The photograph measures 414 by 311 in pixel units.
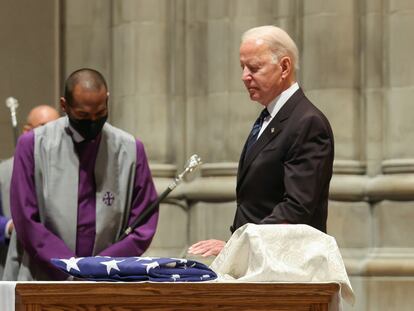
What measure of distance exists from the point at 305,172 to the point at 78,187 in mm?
1537

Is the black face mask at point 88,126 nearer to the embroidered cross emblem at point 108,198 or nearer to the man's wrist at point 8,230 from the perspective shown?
the embroidered cross emblem at point 108,198

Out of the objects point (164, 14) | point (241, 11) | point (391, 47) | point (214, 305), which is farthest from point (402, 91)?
point (214, 305)

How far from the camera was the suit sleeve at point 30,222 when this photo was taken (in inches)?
250

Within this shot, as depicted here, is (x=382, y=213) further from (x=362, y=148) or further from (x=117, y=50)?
(x=117, y=50)

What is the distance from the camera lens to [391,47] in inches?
386

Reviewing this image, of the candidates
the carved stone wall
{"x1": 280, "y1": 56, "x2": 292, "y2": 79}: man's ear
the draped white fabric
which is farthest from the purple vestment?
the carved stone wall

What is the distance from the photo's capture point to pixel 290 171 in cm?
549

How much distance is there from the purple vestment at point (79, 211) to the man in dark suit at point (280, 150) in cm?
85

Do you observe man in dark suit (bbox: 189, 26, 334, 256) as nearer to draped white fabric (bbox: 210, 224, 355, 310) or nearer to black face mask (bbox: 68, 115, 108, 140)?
draped white fabric (bbox: 210, 224, 355, 310)

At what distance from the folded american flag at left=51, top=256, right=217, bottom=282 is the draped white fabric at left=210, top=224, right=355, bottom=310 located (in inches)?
4.9

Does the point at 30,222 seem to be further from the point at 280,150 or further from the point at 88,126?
the point at 280,150

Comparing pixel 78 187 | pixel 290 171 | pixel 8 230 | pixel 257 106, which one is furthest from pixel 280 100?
pixel 257 106

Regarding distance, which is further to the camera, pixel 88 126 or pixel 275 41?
pixel 88 126

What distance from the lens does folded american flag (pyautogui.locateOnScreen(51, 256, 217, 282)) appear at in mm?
4777
